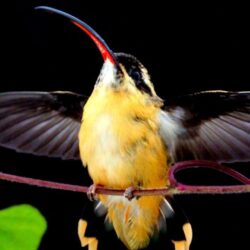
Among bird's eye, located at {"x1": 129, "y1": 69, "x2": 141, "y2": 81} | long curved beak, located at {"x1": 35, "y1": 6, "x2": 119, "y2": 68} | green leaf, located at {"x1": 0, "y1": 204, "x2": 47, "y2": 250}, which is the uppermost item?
long curved beak, located at {"x1": 35, "y1": 6, "x2": 119, "y2": 68}

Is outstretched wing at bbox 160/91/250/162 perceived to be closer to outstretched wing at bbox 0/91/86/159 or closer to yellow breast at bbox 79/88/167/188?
yellow breast at bbox 79/88/167/188

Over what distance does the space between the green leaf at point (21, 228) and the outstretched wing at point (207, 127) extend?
17.1 inches

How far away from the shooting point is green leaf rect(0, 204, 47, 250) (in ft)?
2.37

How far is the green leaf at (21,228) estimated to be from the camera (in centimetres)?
72

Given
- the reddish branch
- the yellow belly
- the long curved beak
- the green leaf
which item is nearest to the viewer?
the reddish branch

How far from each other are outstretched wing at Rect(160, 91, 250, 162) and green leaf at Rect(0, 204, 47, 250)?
1.43 feet

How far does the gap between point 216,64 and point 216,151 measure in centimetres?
68

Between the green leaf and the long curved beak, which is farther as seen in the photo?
the long curved beak

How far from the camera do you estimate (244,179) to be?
710 millimetres

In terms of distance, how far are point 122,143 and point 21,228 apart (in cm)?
40

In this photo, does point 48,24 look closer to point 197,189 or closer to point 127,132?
point 127,132

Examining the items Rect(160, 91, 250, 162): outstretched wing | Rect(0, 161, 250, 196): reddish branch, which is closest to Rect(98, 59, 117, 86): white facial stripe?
Rect(160, 91, 250, 162): outstretched wing

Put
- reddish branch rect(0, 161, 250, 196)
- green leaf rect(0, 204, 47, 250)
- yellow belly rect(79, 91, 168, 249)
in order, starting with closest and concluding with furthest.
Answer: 1. reddish branch rect(0, 161, 250, 196)
2. green leaf rect(0, 204, 47, 250)
3. yellow belly rect(79, 91, 168, 249)

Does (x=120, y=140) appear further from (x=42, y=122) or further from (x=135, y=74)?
(x=42, y=122)
